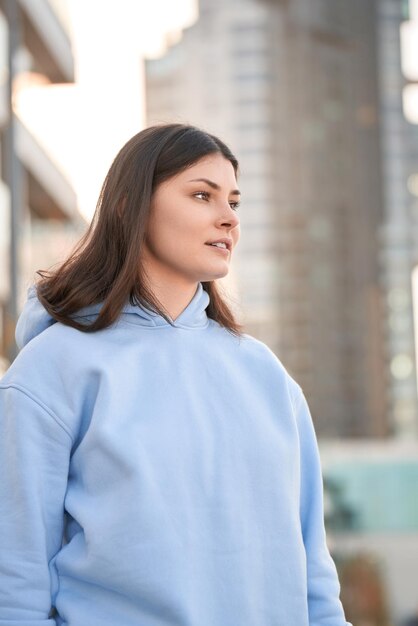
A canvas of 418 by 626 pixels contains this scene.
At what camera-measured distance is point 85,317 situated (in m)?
1.52

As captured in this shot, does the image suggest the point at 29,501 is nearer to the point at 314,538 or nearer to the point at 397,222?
the point at 314,538

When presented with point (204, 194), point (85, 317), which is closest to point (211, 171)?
point (204, 194)

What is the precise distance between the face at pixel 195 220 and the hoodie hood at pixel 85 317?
0.22 feet

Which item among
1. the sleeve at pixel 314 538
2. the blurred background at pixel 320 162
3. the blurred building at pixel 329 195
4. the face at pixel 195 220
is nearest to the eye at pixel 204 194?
the face at pixel 195 220

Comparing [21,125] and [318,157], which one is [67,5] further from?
[318,157]

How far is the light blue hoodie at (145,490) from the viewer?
53.5 inches

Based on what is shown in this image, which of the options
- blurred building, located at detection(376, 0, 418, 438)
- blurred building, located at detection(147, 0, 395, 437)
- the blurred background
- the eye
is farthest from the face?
blurred building, located at detection(376, 0, 418, 438)

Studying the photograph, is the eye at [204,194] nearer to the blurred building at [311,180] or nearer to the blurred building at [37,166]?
the blurred building at [37,166]

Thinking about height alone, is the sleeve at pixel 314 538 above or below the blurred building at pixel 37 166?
below

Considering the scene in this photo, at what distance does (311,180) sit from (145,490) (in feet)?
196

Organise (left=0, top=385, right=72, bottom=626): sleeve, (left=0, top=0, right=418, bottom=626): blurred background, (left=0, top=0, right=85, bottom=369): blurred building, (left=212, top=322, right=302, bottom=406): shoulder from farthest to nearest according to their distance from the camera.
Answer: (left=0, top=0, right=418, bottom=626): blurred background < (left=0, top=0, right=85, bottom=369): blurred building < (left=212, top=322, right=302, bottom=406): shoulder < (left=0, top=385, right=72, bottom=626): sleeve

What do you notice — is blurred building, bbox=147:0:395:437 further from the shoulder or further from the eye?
the eye

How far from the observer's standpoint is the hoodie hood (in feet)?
5.00

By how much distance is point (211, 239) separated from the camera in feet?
4.99
